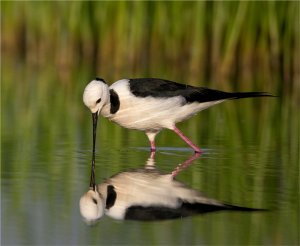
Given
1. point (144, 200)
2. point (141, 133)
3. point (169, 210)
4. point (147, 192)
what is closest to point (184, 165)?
point (147, 192)

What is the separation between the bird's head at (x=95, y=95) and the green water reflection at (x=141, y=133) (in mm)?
409

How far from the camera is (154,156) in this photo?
312 inches

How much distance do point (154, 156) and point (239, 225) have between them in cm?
259

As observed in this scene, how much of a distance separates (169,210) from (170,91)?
2.52 metres

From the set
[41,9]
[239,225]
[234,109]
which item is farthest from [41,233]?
[41,9]

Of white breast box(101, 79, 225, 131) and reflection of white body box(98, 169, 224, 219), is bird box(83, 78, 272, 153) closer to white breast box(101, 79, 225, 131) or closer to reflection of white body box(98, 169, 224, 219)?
white breast box(101, 79, 225, 131)

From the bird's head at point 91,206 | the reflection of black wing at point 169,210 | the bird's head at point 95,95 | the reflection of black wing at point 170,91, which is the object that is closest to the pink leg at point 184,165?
the reflection of black wing at point 170,91

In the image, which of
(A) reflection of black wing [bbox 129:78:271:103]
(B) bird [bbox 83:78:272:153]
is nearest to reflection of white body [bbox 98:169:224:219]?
(B) bird [bbox 83:78:272:153]

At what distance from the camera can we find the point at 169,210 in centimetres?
573

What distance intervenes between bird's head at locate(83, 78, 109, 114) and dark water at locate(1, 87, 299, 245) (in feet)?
1.34

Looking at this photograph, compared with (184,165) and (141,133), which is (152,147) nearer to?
(184,165)

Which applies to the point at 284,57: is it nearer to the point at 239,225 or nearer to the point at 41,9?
the point at 41,9

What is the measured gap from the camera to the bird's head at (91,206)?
5.59 meters

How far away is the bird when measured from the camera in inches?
312
